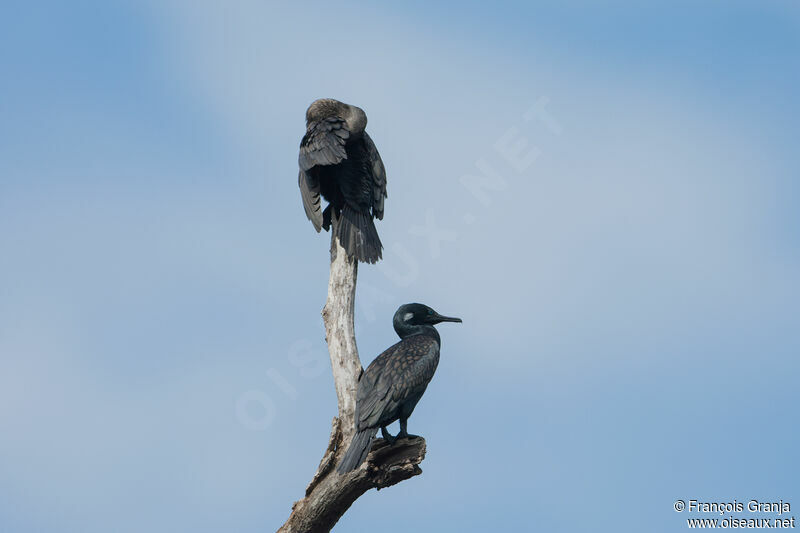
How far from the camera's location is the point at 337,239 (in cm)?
748

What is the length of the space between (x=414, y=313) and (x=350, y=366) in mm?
717

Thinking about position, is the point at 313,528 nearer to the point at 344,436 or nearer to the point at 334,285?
the point at 344,436

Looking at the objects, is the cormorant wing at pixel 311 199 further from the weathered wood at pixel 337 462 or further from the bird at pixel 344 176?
the weathered wood at pixel 337 462

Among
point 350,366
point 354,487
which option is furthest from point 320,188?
point 354,487

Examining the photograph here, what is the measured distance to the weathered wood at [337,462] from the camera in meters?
6.24

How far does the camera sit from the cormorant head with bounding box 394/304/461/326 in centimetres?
722

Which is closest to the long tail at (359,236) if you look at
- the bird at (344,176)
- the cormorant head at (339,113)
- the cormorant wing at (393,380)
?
the bird at (344,176)

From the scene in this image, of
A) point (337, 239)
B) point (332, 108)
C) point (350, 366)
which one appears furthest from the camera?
point (332, 108)

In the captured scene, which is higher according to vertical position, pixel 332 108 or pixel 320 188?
pixel 332 108

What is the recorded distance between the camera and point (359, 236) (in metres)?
7.46

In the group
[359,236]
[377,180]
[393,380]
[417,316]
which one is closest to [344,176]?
[377,180]

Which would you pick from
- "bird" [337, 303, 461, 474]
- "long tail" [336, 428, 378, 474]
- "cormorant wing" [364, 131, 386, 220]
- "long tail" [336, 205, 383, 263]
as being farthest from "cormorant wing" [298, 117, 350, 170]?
"long tail" [336, 428, 378, 474]

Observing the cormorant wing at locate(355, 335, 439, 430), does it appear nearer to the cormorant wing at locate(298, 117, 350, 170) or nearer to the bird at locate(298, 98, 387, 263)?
the bird at locate(298, 98, 387, 263)

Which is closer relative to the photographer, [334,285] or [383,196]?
[334,285]
